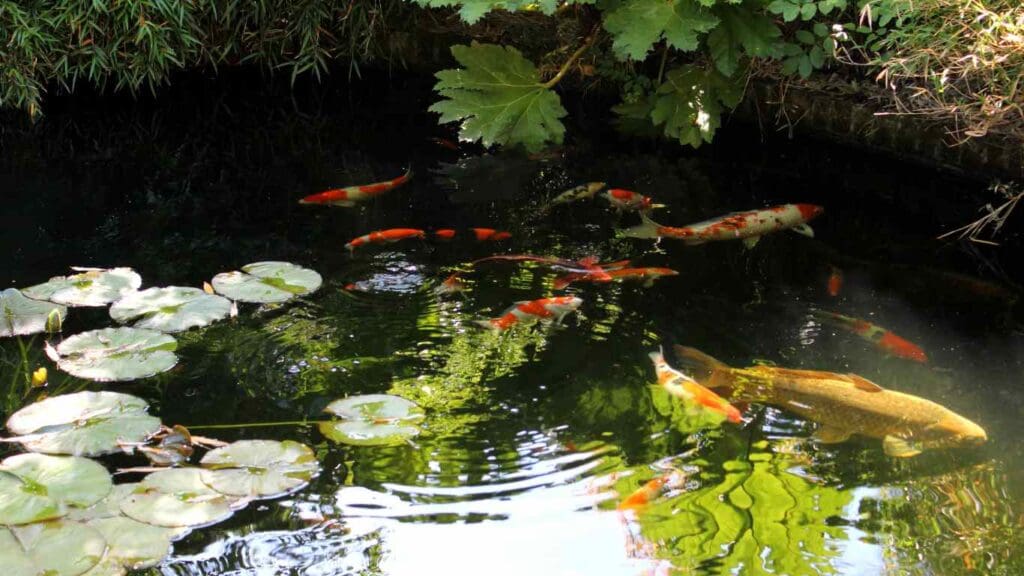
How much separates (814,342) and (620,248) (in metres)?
0.97

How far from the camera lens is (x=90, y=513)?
242 cm

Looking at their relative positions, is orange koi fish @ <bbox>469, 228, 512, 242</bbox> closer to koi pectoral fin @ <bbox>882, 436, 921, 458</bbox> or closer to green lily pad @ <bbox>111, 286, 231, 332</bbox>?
green lily pad @ <bbox>111, 286, 231, 332</bbox>

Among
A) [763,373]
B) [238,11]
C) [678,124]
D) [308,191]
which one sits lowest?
[763,373]

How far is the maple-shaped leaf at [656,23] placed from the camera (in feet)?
14.4

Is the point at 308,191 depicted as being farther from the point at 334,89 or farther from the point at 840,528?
the point at 840,528

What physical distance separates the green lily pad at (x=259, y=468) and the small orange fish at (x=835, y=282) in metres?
2.06

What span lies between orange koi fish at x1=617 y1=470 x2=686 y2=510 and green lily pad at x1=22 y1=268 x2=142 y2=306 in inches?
79.0

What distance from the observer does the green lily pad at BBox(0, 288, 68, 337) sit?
10.8ft

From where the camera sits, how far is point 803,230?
413cm

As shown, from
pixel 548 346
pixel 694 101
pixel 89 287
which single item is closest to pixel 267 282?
pixel 89 287

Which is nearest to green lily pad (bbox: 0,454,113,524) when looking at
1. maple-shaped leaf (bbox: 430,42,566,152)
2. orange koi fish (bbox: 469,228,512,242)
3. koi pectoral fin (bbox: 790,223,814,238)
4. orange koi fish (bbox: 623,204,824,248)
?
orange koi fish (bbox: 469,228,512,242)

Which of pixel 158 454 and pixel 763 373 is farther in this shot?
pixel 763 373

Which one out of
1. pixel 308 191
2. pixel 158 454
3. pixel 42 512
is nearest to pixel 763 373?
pixel 158 454

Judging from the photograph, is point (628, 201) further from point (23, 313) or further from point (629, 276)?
point (23, 313)
